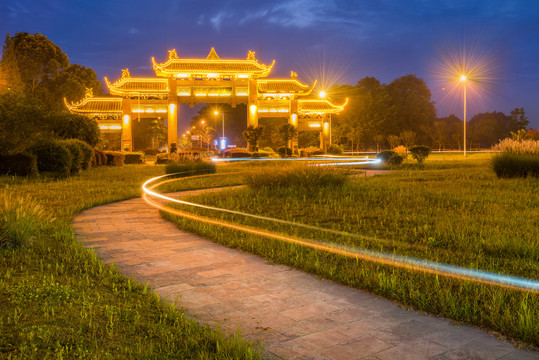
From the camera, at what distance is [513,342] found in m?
3.18

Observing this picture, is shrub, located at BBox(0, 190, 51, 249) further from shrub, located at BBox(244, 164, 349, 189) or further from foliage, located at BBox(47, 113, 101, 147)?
foliage, located at BBox(47, 113, 101, 147)

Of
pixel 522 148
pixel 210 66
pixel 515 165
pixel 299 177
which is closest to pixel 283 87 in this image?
pixel 210 66

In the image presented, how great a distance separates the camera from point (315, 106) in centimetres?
5572

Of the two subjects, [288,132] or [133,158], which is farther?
[288,132]

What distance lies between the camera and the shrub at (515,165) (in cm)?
1407

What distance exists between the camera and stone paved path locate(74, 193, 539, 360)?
3092 millimetres

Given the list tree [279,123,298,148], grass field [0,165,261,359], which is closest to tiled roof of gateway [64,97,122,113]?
tree [279,123,298,148]

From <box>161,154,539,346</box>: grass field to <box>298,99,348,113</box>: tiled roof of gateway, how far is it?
43513 millimetres

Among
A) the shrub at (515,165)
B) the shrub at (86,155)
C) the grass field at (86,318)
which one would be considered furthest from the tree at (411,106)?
the grass field at (86,318)

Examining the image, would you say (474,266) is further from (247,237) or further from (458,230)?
(247,237)

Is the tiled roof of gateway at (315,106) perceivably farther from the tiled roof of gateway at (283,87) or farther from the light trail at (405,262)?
the light trail at (405,262)

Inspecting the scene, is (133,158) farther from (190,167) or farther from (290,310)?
(290,310)

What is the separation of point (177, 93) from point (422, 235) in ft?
155

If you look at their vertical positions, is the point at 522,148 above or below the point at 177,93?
below
